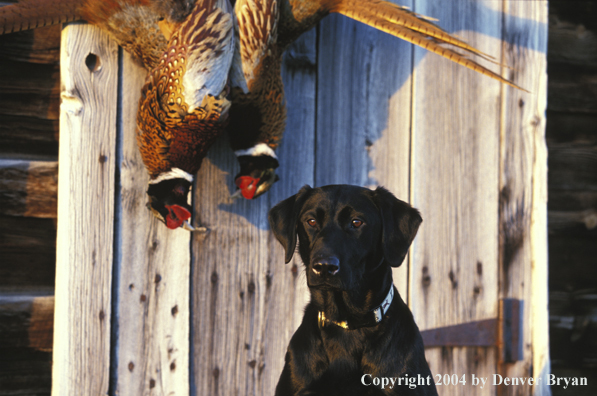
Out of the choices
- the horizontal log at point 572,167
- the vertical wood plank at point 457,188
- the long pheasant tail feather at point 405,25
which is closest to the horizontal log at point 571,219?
the horizontal log at point 572,167

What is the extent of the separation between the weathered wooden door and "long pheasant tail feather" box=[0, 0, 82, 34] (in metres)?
0.16

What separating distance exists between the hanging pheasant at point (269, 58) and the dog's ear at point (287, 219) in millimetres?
245

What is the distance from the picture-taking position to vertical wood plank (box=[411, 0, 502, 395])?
2648 mm

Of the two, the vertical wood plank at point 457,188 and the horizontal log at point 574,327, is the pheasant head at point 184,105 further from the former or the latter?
the horizontal log at point 574,327

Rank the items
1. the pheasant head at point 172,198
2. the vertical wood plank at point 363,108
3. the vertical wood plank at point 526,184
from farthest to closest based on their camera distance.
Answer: the vertical wood plank at point 526,184
the vertical wood plank at point 363,108
the pheasant head at point 172,198

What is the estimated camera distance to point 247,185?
2225 millimetres

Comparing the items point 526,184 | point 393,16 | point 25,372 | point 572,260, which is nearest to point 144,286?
point 25,372

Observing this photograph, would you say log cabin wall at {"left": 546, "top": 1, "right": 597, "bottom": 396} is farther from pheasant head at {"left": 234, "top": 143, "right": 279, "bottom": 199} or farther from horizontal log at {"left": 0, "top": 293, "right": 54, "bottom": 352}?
horizontal log at {"left": 0, "top": 293, "right": 54, "bottom": 352}

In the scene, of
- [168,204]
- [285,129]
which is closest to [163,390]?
[168,204]

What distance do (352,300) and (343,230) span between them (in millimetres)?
266

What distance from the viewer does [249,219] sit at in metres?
2.44

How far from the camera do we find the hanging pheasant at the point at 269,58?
2.02 metres

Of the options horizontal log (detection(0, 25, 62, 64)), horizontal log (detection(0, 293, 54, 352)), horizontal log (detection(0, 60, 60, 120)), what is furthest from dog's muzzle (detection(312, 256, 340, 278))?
horizontal log (detection(0, 25, 62, 64))

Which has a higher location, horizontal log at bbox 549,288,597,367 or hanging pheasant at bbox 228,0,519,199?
hanging pheasant at bbox 228,0,519,199
